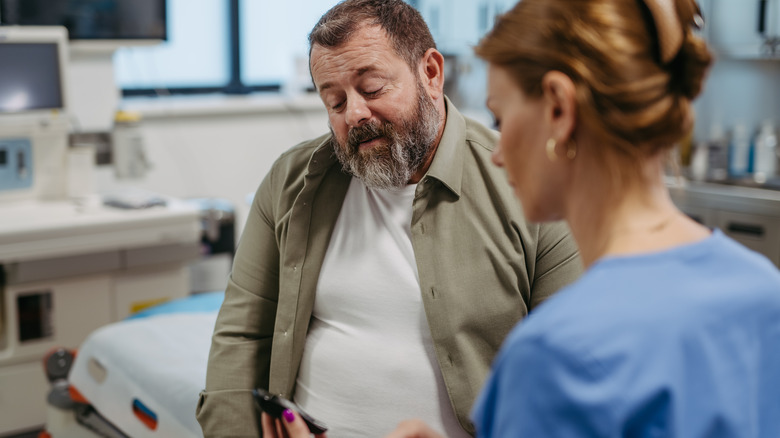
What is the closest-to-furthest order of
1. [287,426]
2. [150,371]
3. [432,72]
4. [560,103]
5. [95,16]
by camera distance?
1. [560,103]
2. [287,426]
3. [432,72]
4. [150,371]
5. [95,16]

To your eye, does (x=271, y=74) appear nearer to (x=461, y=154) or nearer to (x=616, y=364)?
(x=461, y=154)

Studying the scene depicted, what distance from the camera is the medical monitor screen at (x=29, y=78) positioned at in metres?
2.87

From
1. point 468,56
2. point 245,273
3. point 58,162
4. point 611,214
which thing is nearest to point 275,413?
point 245,273

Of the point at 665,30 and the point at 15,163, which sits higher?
the point at 665,30

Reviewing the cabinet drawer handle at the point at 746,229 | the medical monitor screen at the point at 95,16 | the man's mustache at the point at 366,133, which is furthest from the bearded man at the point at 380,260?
the cabinet drawer handle at the point at 746,229

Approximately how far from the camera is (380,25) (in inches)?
60.5

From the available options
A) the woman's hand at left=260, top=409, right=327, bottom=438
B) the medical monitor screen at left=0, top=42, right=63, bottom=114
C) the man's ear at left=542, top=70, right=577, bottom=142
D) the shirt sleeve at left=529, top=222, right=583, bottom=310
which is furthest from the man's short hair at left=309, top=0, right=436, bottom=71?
the medical monitor screen at left=0, top=42, right=63, bottom=114

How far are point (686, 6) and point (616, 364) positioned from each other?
0.38 m

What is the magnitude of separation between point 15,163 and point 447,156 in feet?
6.52

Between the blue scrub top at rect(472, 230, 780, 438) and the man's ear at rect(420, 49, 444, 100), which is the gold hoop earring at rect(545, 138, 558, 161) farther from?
the man's ear at rect(420, 49, 444, 100)

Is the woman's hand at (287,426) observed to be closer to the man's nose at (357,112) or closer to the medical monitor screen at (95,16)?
the man's nose at (357,112)

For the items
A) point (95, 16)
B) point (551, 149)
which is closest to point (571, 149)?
point (551, 149)

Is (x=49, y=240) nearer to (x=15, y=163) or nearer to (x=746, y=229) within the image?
(x=15, y=163)

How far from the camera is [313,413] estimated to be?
1.55 metres
